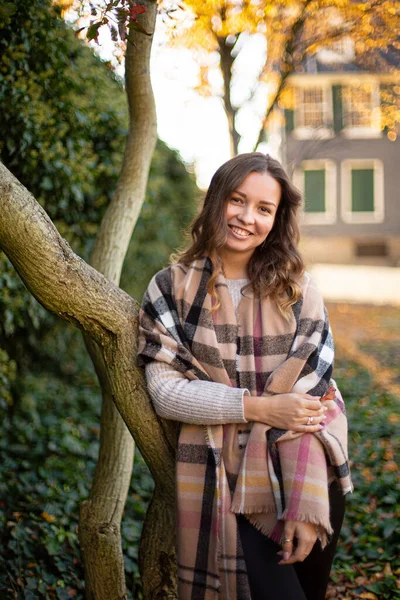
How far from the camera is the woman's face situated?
2457 mm

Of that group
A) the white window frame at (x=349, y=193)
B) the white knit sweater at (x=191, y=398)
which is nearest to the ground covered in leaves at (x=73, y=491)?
the white knit sweater at (x=191, y=398)

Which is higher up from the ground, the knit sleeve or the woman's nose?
the woman's nose

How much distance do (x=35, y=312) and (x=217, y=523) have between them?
244 centimetres

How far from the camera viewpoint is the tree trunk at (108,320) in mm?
2180

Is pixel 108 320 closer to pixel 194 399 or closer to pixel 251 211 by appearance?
pixel 194 399

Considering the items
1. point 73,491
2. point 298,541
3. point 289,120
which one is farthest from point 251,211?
point 289,120

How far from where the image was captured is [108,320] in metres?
2.35

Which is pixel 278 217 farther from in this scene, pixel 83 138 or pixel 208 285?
pixel 83 138

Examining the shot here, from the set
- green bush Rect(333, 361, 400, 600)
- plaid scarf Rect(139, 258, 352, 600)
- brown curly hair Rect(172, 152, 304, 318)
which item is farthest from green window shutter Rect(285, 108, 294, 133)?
plaid scarf Rect(139, 258, 352, 600)

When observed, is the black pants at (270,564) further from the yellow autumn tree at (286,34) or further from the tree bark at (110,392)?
the yellow autumn tree at (286,34)

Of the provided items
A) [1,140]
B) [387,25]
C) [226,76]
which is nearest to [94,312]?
[1,140]

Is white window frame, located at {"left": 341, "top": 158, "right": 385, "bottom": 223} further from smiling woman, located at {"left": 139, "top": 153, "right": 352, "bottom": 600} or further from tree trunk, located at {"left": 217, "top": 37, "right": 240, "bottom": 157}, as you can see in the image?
smiling woman, located at {"left": 139, "top": 153, "right": 352, "bottom": 600}

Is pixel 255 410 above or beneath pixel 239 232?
beneath

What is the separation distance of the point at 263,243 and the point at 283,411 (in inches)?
30.7
